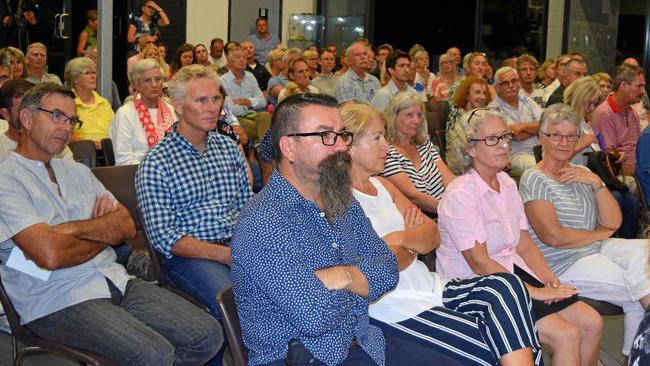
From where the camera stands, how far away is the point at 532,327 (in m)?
3.02

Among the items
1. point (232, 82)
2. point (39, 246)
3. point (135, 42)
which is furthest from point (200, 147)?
point (135, 42)

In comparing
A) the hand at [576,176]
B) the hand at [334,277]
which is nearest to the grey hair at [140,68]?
the hand at [576,176]

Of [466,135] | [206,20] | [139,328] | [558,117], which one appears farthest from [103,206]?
[206,20]

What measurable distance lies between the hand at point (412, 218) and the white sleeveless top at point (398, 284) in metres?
0.02

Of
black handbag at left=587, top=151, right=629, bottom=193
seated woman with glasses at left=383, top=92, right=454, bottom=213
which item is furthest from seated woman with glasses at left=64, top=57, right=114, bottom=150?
black handbag at left=587, top=151, right=629, bottom=193

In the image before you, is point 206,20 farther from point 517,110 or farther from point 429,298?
point 429,298

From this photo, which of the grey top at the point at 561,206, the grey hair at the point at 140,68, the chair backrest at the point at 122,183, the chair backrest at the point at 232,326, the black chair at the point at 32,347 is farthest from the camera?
the grey hair at the point at 140,68

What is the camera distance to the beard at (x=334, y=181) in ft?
8.43

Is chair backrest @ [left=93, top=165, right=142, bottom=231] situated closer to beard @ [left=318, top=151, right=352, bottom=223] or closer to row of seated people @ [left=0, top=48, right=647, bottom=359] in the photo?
row of seated people @ [left=0, top=48, right=647, bottom=359]

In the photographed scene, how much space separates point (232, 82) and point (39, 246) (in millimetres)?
6293

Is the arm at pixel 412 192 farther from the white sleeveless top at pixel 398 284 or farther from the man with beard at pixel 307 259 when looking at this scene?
the man with beard at pixel 307 259

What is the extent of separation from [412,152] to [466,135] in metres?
0.88

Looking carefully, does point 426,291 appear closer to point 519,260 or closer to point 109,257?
point 519,260

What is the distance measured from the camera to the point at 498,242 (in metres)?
3.62
